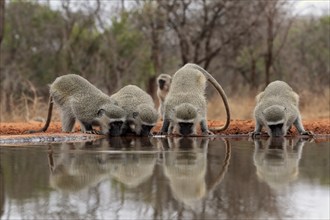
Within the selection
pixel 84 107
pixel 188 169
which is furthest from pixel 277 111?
pixel 188 169

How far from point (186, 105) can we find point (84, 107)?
76.7 inches

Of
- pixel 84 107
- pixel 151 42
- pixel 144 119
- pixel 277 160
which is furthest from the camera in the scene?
pixel 151 42

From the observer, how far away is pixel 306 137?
37.6 feet

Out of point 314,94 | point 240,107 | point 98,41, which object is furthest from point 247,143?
point 98,41

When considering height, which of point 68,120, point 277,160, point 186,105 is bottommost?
point 277,160

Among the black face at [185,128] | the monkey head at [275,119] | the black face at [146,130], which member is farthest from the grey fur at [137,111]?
the monkey head at [275,119]

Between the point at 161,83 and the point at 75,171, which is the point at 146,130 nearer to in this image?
the point at 161,83

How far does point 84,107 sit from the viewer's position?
11695mm

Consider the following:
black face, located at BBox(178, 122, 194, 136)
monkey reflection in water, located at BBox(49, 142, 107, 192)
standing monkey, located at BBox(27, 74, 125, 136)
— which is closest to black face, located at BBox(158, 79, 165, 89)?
standing monkey, located at BBox(27, 74, 125, 136)

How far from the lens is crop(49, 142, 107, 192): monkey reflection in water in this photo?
235 inches

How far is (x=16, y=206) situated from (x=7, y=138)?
5.74 m

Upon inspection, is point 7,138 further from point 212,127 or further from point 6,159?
point 212,127

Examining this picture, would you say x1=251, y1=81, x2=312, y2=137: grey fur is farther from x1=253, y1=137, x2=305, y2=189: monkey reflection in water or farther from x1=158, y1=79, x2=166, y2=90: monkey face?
x1=158, y1=79, x2=166, y2=90: monkey face

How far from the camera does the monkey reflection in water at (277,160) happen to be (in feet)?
20.8
